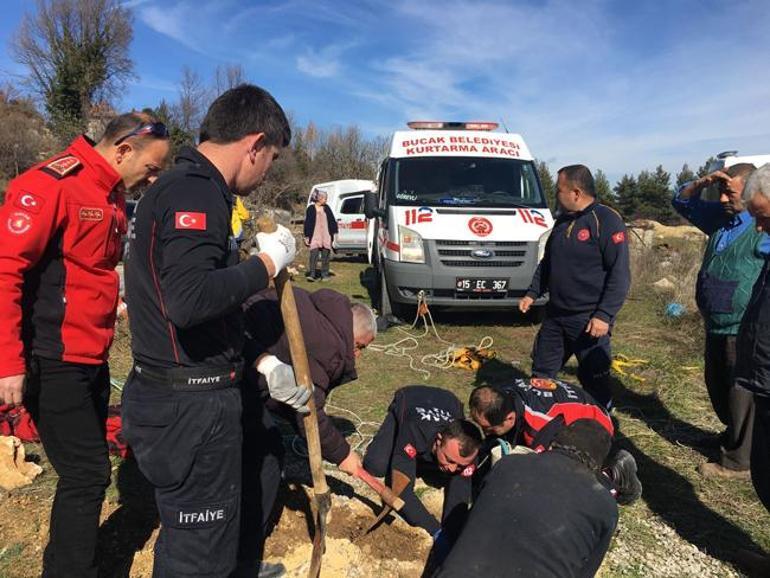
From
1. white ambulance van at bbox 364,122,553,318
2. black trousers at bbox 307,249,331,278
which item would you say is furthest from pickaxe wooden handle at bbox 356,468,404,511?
black trousers at bbox 307,249,331,278

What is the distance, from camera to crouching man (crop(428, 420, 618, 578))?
169 centimetres

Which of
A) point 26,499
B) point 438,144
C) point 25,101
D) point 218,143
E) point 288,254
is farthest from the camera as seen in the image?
point 25,101

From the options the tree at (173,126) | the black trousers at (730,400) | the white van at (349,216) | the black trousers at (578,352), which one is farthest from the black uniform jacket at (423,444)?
the tree at (173,126)

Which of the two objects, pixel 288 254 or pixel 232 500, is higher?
pixel 288 254

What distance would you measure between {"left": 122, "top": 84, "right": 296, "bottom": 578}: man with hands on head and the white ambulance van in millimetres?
4956

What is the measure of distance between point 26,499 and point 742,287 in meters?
4.37

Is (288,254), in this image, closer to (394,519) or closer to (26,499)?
(394,519)

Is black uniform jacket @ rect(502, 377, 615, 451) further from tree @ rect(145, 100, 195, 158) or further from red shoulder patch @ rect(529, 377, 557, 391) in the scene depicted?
tree @ rect(145, 100, 195, 158)

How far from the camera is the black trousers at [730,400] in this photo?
359cm

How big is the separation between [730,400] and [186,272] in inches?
138

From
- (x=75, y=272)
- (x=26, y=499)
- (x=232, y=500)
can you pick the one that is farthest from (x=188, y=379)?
(x=26, y=499)

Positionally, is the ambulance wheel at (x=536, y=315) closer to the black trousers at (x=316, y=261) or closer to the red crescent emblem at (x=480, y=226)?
Result: the red crescent emblem at (x=480, y=226)

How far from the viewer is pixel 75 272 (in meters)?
2.15

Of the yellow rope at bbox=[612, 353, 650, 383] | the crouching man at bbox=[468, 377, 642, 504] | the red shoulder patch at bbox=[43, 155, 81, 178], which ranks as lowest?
the yellow rope at bbox=[612, 353, 650, 383]
